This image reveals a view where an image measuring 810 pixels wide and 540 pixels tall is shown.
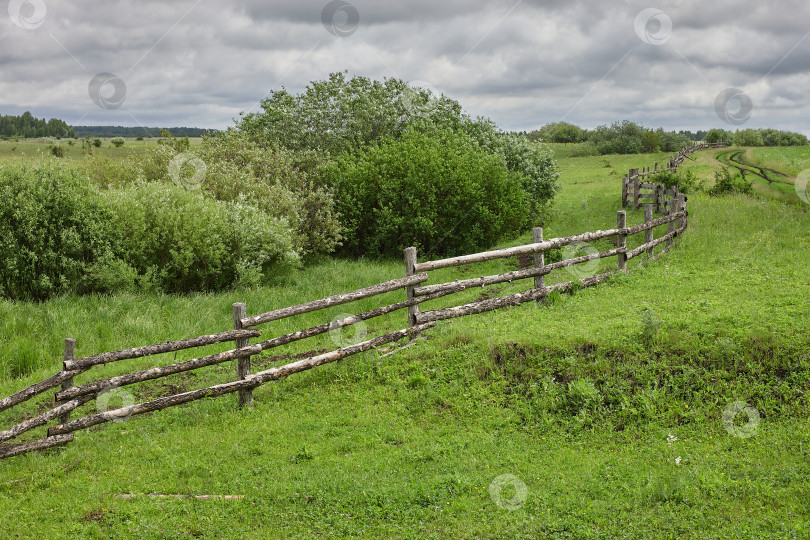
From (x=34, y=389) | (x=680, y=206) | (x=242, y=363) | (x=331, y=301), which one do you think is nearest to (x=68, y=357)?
(x=34, y=389)

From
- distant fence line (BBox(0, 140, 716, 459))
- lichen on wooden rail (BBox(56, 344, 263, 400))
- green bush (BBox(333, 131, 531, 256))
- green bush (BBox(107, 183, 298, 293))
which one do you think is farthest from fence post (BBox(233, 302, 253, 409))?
green bush (BBox(333, 131, 531, 256))

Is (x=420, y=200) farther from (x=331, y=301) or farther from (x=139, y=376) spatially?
(x=139, y=376)

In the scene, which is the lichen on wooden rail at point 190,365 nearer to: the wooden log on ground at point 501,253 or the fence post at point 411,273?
the fence post at point 411,273

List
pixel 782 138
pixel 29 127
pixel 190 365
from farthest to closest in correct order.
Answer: pixel 29 127, pixel 782 138, pixel 190 365

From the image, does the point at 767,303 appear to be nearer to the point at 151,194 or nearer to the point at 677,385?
the point at 677,385

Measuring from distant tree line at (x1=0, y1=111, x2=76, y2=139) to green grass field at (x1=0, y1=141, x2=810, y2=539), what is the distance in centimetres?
8121

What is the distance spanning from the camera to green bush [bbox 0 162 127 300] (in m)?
15.3

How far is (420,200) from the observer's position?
930 inches

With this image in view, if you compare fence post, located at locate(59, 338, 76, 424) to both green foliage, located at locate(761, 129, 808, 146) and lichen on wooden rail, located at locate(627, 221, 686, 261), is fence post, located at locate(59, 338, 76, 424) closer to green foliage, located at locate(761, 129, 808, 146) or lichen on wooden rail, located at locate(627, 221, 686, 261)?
lichen on wooden rail, located at locate(627, 221, 686, 261)

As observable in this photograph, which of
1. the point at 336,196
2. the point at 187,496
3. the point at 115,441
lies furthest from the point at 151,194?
the point at 187,496

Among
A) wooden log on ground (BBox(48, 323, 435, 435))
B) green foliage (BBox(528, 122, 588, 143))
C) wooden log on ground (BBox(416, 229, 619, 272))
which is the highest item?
green foliage (BBox(528, 122, 588, 143))

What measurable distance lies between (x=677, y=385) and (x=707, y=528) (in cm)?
295

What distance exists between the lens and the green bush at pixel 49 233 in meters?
15.3

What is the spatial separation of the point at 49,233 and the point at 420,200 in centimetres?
1276
